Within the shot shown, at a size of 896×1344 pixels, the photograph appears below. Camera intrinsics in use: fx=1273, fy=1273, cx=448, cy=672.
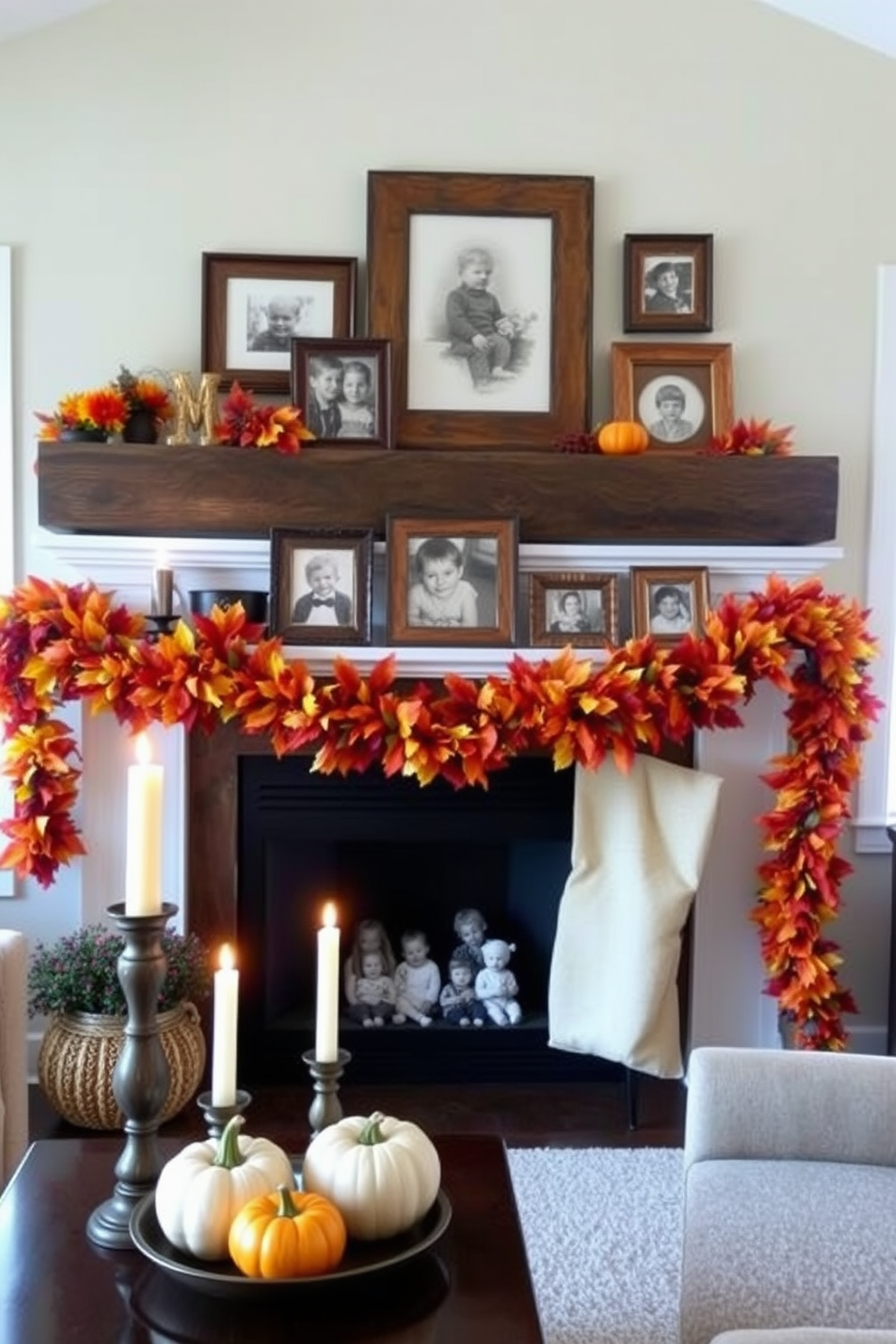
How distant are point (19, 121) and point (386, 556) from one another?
1.48 m

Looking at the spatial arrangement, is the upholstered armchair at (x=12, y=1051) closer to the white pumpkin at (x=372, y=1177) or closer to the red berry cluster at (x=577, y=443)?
the white pumpkin at (x=372, y=1177)

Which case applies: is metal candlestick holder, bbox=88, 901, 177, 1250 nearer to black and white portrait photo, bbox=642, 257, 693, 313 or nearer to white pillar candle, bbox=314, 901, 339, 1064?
white pillar candle, bbox=314, 901, 339, 1064

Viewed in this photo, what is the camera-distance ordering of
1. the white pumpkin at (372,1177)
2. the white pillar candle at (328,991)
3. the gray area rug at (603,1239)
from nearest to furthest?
the white pumpkin at (372,1177) → the white pillar candle at (328,991) → the gray area rug at (603,1239)

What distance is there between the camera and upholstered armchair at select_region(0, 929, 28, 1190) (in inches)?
92.4

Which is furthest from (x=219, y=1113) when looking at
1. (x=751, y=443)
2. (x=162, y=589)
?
(x=751, y=443)

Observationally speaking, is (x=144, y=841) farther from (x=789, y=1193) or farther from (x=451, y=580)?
(x=451, y=580)

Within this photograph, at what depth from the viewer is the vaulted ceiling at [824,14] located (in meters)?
3.11

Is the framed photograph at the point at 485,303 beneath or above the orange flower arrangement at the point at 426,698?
above

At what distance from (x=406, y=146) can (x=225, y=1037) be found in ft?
8.14

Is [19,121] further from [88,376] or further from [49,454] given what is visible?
[49,454]

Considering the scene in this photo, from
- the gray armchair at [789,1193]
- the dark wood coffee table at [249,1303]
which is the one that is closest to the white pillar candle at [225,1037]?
the dark wood coffee table at [249,1303]

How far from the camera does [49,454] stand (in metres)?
2.96

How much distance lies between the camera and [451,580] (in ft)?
9.95

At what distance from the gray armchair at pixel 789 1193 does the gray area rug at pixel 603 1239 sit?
0.39 metres
